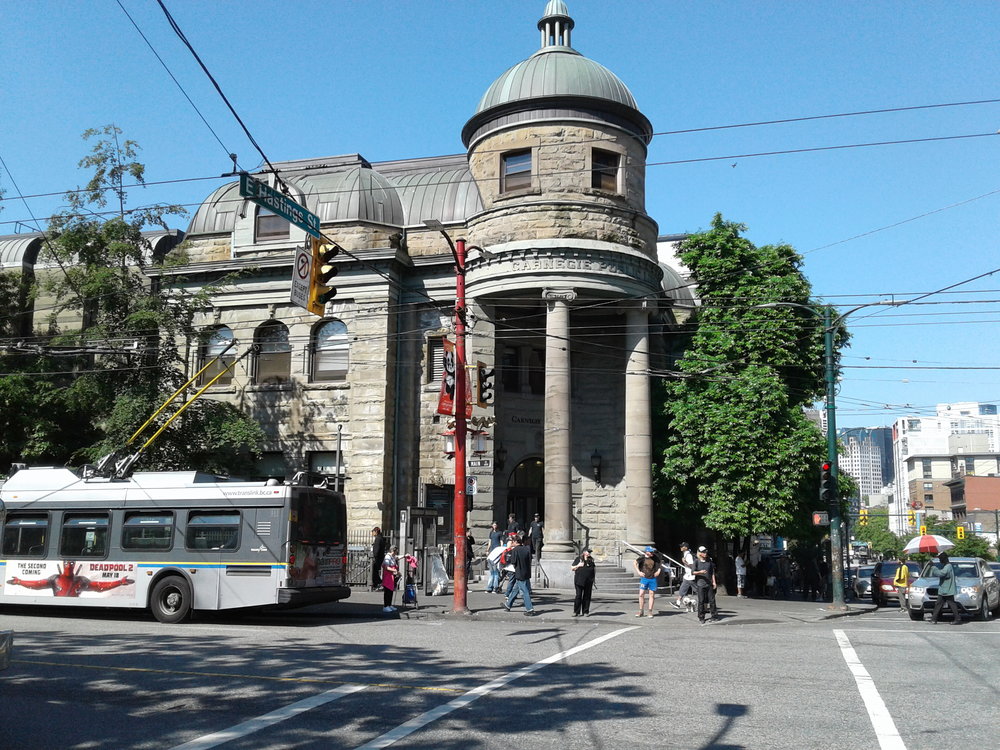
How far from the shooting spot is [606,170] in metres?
29.6

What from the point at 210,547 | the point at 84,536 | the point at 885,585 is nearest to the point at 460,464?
the point at 210,547

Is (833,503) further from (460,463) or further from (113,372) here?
(113,372)

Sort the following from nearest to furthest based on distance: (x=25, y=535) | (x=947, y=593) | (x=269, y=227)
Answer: (x=25, y=535)
(x=947, y=593)
(x=269, y=227)

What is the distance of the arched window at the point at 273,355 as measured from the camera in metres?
31.3

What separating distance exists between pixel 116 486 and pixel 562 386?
13.2 m

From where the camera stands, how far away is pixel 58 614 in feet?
64.4

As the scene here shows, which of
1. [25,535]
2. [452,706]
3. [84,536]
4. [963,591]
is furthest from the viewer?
[963,591]

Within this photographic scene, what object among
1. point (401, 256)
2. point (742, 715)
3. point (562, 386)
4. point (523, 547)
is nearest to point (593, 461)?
point (562, 386)

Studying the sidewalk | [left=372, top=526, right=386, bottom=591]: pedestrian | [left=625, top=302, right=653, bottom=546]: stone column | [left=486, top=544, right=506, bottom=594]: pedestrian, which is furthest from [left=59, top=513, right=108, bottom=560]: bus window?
[left=625, top=302, right=653, bottom=546]: stone column

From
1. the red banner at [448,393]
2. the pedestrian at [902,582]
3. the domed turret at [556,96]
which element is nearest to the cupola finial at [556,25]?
the domed turret at [556,96]

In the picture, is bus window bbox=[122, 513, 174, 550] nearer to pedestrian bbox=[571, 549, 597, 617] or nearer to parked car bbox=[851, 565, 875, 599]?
pedestrian bbox=[571, 549, 597, 617]

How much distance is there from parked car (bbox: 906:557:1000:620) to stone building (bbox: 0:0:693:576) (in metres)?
8.47

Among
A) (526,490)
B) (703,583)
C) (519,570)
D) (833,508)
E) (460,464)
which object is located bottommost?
(703,583)

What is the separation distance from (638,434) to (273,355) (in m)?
12.6
